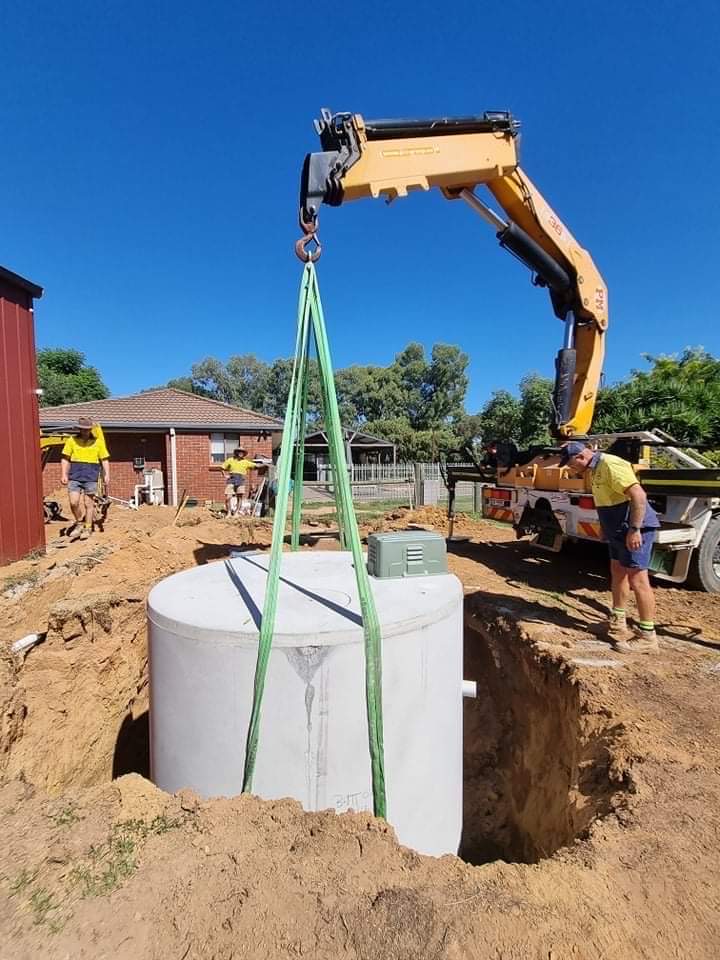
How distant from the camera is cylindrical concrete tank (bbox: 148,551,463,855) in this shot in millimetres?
2352

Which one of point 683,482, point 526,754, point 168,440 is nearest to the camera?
point 526,754

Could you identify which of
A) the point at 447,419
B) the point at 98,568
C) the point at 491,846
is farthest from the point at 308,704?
the point at 447,419

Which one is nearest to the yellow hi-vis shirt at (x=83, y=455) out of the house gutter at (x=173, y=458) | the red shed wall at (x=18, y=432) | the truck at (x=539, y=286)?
the red shed wall at (x=18, y=432)

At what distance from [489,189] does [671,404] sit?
10.7m

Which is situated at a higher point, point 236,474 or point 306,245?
point 306,245

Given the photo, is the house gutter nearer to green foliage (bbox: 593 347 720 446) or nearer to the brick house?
the brick house

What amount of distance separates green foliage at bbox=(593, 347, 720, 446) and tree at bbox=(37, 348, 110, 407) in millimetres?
36906

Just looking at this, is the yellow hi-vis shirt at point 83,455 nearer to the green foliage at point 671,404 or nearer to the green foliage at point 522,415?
the green foliage at point 671,404

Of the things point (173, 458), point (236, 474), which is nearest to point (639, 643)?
point (236, 474)

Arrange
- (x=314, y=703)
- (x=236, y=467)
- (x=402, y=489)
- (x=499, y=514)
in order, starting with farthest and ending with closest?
(x=402, y=489), (x=236, y=467), (x=499, y=514), (x=314, y=703)

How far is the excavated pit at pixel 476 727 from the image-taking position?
3.34 m

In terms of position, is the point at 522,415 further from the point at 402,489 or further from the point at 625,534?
the point at 625,534

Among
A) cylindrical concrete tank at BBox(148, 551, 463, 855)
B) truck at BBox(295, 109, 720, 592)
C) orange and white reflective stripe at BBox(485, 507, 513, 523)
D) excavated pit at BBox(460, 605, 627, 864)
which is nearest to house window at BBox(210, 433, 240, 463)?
truck at BBox(295, 109, 720, 592)

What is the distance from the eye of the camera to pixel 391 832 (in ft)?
6.64
